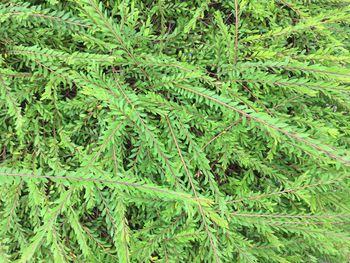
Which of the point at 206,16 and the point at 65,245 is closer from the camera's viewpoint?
the point at 65,245

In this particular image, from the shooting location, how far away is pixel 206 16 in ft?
4.39

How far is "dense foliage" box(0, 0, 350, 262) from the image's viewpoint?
1.03 meters

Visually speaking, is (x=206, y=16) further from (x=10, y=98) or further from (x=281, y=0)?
(x=10, y=98)

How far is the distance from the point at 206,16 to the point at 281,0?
13.4 inches

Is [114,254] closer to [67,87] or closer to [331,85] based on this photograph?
[67,87]

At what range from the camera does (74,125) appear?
45.5 inches

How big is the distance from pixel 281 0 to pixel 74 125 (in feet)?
3.47

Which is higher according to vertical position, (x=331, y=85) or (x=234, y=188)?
(x=331, y=85)

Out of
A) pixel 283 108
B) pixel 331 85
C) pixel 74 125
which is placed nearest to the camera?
pixel 331 85

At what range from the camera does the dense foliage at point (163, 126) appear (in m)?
1.03

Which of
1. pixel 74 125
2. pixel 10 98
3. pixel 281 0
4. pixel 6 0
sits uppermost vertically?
A: pixel 281 0

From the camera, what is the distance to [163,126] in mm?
1191

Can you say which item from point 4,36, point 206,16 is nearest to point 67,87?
point 4,36

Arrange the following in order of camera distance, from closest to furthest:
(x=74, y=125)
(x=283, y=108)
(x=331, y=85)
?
(x=331, y=85) < (x=74, y=125) < (x=283, y=108)
